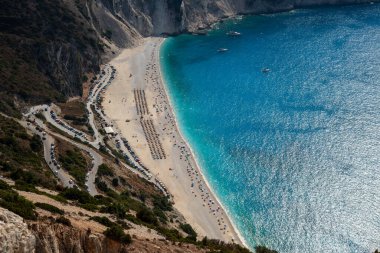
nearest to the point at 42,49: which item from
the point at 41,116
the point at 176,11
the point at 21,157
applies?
the point at 41,116

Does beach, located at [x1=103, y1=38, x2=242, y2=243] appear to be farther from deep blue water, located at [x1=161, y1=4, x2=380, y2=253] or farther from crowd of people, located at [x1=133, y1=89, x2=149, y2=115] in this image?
deep blue water, located at [x1=161, y1=4, x2=380, y2=253]

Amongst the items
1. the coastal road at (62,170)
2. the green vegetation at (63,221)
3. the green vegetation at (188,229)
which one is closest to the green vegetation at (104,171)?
the coastal road at (62,170)

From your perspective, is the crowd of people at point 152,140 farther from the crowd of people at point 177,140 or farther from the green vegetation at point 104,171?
the green vegetation at point 104,171

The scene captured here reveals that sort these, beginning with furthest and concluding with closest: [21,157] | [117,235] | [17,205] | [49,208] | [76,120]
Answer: [76,120] → [21,157] → [49,208] → [117,235] → [17,205]

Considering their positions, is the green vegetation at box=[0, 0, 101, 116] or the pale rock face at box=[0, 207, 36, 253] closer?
the pale rock face at box=[0, 207, 36, 253]

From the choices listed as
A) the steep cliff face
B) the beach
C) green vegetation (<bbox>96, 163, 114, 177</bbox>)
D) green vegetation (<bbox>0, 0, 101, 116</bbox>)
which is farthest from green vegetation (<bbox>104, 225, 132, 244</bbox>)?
the steep cliff face

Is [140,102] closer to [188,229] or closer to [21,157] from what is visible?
[21,157]

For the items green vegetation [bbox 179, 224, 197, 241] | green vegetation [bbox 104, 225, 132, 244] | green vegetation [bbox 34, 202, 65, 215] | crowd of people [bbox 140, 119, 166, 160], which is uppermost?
green vegetation [bbox 34, 202, 65, 215]

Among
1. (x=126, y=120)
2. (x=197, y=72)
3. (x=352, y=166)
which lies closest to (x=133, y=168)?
(x=126, y=120)
